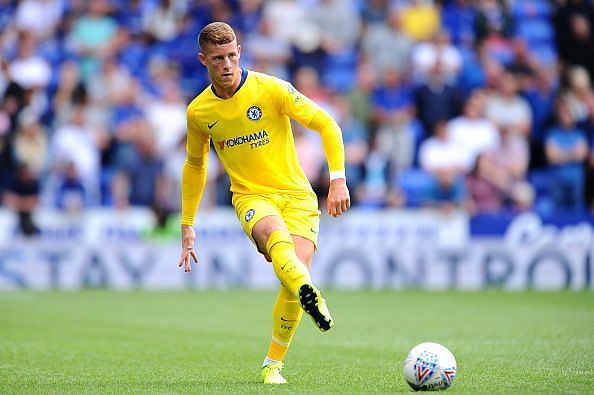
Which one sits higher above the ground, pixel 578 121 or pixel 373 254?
pixel 578 121

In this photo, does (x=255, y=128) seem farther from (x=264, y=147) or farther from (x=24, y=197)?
(x=24, y=197)

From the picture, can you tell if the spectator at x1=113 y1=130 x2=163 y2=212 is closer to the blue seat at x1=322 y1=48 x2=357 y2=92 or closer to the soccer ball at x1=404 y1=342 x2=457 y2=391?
Answer: the blue seat at x1=322 y1=48 x2=357 y2=92

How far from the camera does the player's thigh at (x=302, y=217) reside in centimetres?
793

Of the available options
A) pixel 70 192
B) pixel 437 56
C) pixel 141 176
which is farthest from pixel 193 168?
pixel 437 56

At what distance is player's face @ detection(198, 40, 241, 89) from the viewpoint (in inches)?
305

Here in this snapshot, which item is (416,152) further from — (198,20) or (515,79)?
(198,20)

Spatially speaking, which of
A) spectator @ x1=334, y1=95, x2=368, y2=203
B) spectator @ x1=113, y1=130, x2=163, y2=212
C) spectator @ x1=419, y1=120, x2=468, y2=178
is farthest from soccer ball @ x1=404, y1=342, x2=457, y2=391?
spectator @ x1=113, y1=130, x2=163, y2=212

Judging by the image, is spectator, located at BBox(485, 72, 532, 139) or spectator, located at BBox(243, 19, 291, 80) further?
spectator, located at BBox(243, 19, 291, 80)

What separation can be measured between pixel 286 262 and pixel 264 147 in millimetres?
1090

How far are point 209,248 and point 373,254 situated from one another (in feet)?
9.46

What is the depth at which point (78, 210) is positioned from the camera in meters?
19.4

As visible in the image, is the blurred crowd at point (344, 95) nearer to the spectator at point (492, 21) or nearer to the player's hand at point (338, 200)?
the spectator at point (492, 21)

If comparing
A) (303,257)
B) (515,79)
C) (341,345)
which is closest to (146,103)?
(515,79)

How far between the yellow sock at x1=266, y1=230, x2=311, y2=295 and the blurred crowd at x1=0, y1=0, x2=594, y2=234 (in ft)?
37.2
